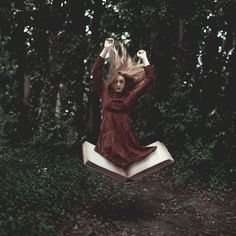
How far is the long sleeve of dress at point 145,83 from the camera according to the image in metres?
7.00

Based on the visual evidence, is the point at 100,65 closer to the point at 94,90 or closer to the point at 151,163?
the point at 151,163

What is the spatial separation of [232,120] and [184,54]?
2.89 metres

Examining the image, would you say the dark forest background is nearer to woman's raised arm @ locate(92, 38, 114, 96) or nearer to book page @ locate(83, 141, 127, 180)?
book page @ locate(83, 141, 127, 180)

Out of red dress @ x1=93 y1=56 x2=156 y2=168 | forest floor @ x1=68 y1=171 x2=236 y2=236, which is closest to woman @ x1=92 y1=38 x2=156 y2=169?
red dress @ x1=93 y1=56 x2=156 y2=168

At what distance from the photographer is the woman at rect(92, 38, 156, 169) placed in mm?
7068

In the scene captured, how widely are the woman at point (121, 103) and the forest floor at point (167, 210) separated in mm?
1450

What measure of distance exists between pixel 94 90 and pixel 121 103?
22.0ft

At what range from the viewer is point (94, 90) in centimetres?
1376

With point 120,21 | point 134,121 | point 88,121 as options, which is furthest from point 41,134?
point 120,21

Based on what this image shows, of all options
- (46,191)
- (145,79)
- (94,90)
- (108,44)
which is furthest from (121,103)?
(94,90)

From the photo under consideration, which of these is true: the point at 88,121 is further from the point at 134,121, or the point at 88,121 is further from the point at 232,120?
the point at 232,120

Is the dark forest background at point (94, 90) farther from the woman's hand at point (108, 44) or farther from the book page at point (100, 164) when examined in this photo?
the woman's hand at point (108, 44)

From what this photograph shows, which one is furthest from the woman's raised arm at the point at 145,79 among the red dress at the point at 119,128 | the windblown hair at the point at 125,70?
the windblown hair at the point at 125,70

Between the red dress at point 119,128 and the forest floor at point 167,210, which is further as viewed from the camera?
the forest floor at point 167,210
